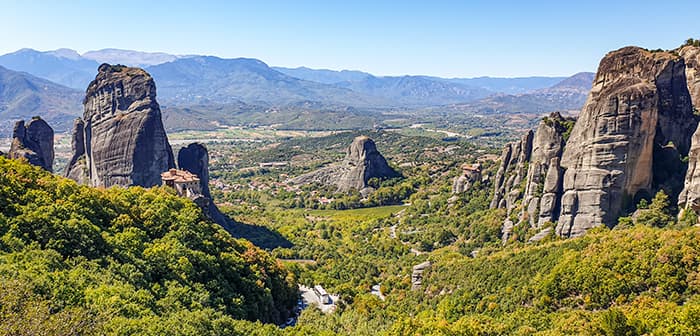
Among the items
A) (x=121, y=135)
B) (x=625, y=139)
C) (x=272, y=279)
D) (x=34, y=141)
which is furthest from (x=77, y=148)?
(x=625, y=139)

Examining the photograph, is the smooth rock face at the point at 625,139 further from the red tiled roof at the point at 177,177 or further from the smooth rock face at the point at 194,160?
the smooth rock face at the point at 194,160

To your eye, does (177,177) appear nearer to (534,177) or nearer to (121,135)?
(121,135)

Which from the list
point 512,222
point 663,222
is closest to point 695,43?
point 663,222

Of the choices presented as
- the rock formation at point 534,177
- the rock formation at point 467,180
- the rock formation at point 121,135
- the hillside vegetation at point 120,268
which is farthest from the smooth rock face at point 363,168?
the hillside vegetation at point 120,268

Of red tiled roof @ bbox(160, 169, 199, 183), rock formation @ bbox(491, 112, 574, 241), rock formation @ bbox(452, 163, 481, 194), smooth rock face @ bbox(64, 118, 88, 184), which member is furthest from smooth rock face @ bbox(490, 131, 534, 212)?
smooth rock face @ bbox(64, 118, 88, 184)

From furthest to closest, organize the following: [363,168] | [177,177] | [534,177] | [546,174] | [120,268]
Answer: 1. [363,168]
2. [177,177]
3. [534,177]
4. [546,174]
5. [120,268]

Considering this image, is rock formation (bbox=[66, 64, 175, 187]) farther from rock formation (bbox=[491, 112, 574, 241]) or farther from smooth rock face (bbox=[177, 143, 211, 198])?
rock formation (bbox=[491, 112, 574, 241])
